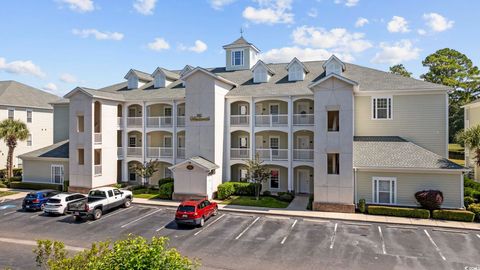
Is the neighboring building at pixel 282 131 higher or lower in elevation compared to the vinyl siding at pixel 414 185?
higher

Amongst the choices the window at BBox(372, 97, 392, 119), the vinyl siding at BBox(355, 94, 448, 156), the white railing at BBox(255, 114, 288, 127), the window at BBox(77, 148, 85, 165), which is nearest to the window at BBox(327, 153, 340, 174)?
the vinyl siding at BBox(355, 94, 448, 156)

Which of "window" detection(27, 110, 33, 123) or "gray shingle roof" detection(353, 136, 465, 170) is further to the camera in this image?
"window" detection(27, 110, 33, 123)

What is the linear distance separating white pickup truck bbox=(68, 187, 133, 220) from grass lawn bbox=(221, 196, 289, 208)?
818cm

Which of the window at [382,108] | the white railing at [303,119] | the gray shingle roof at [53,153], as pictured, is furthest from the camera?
the gray shingle roof at [53,153]

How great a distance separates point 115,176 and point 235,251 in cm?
2188

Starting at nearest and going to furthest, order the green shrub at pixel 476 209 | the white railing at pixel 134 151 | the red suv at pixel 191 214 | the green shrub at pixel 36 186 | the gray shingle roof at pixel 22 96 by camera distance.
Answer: the red suv at pixel 191 214
the green shrub at pixel 476 209
the green shrub at pixel 36 186
the white railing at pixel 134 151
the gray shingle roof at pixel 22 96

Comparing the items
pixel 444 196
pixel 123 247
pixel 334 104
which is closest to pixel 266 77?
pixel 334 104

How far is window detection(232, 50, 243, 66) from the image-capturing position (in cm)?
3966

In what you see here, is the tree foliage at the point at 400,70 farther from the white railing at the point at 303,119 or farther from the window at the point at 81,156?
the window at the point at 81,156

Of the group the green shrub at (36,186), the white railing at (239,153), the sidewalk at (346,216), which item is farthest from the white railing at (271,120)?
the green shrub at (36,186)

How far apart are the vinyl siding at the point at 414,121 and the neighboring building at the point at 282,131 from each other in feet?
0.25

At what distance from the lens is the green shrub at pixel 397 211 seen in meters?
22.5

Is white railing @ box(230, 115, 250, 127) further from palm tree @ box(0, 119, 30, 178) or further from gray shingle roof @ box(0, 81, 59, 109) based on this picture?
gray shingle roof @ box(0, 81, 59, 109)

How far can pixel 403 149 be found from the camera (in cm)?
2591
